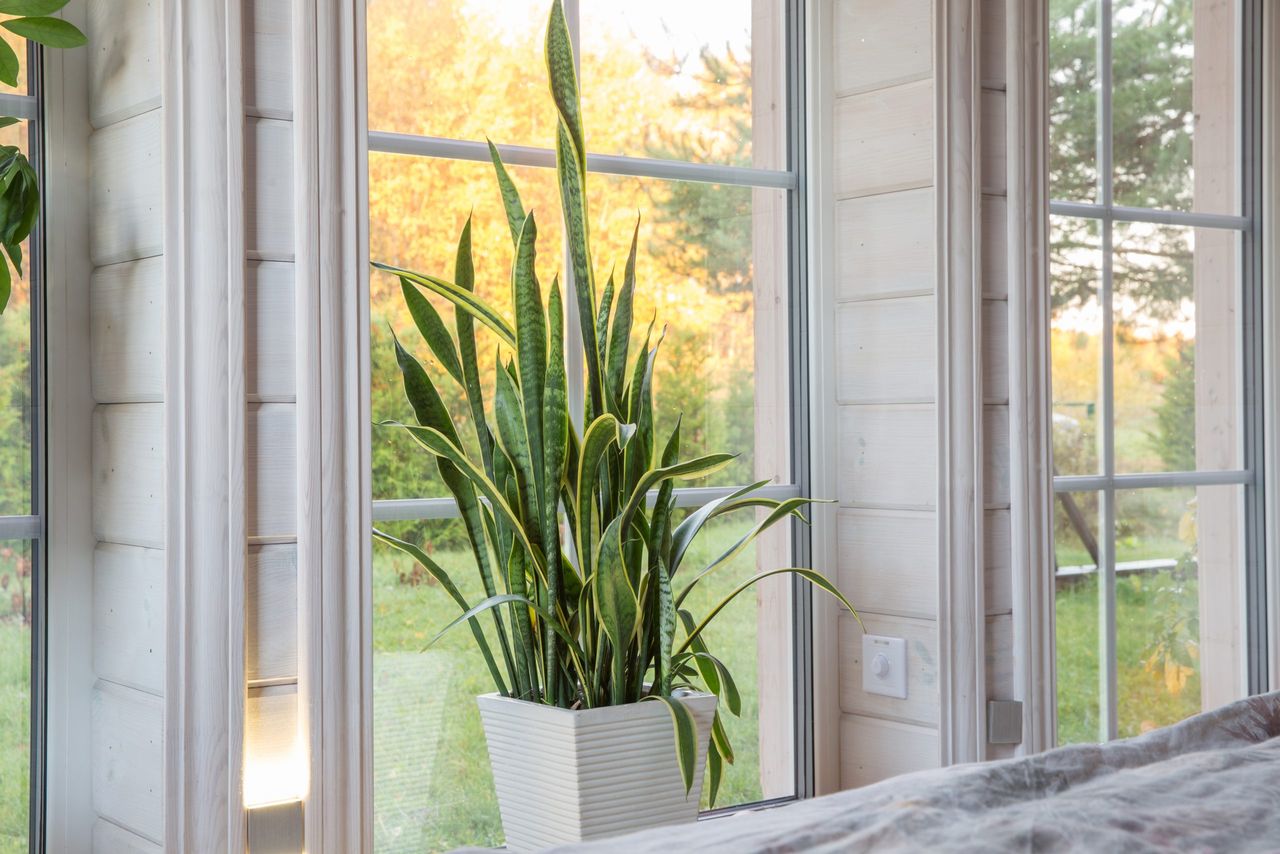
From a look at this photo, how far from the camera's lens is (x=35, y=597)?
1.95 metres

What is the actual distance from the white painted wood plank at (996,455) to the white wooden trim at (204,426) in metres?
1.48

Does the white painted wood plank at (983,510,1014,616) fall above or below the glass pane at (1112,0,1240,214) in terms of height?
below

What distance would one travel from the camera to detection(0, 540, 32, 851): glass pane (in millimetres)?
1928

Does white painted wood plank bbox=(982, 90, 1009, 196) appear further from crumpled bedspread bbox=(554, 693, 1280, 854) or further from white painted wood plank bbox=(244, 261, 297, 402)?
crumpled bedspread bbox=(554, 693, 1280, 854)

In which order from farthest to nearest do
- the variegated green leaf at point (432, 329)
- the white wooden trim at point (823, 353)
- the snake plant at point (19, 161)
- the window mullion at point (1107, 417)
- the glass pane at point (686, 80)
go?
the window mullion at point (1107, 417) < the white wooden trim at point (823, 353) < the glass pane at point (686, 80) < the variegated green leaf at point (432, 329) < the snake plant at point (19, 161)

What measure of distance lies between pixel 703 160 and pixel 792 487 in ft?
2.30

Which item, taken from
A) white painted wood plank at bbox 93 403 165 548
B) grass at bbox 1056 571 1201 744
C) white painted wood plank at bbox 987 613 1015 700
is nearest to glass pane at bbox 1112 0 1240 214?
grass at bbox 1056 571 1201 744

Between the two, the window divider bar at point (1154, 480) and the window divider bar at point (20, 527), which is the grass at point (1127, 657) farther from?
the window divider bar at point (20, 527)

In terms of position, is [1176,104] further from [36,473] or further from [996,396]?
[36,473]

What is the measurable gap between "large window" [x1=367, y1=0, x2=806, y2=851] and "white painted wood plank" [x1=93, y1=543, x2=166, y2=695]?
15.5 inches

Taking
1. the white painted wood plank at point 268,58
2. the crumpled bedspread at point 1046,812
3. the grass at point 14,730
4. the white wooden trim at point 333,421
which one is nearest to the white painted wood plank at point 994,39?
the white wooden trim at point 333,421

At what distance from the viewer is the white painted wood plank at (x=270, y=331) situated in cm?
184

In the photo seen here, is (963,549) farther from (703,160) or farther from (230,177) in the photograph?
(230,177)

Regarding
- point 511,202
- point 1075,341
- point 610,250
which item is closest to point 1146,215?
point 1075,341
